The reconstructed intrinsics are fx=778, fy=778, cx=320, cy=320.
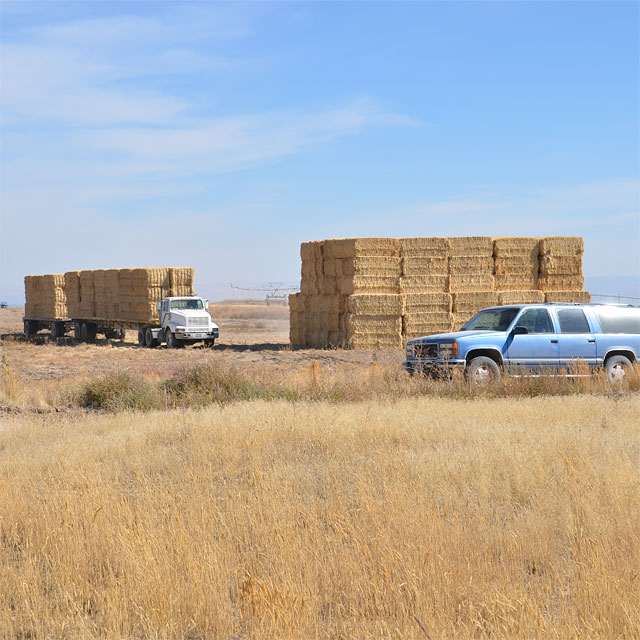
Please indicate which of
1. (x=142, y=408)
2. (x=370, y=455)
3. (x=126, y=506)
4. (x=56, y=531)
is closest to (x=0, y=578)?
(x=56, y=531)

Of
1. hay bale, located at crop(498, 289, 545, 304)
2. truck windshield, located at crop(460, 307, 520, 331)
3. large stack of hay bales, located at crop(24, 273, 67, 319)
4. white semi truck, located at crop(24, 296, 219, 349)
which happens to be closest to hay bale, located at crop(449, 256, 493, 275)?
hay bale, located at crop(498, 289, 545, 304)

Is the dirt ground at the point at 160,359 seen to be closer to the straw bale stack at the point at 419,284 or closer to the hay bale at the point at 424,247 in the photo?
the straw bale stack at the point at 419,284

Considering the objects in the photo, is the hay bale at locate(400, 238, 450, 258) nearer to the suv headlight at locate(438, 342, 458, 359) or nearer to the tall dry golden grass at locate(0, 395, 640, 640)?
the suv headlight at locate(438, 342, 458, 359)

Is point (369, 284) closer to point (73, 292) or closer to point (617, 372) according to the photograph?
point (617, 372)

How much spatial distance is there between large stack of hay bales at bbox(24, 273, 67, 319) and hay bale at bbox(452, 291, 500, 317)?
23868mm

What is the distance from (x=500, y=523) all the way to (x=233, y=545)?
206cm

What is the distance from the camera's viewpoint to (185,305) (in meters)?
31.6

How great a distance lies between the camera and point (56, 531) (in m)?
6.11

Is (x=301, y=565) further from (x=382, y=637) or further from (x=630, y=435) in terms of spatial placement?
(x=630, y=435)

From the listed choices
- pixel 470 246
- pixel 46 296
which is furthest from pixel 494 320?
pixel 46 296

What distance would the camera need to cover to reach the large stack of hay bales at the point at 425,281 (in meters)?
25.4

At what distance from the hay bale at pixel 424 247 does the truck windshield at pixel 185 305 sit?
384 inches

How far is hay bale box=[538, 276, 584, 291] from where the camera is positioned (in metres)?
26.7

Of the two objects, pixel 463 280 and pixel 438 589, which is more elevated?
pixel 463 280
